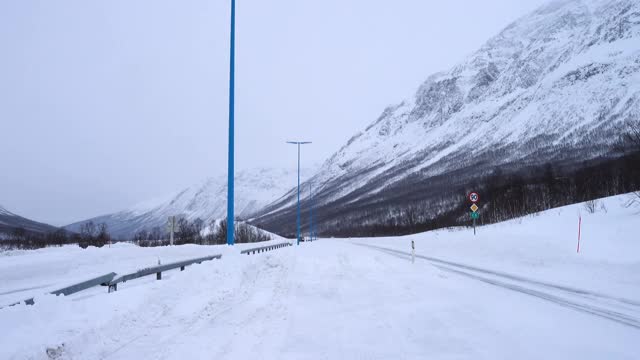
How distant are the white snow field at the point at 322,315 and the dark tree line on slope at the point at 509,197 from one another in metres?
18.9


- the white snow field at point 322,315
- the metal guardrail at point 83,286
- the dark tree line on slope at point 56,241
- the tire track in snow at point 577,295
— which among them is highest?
the metal guardrail at point 83,286

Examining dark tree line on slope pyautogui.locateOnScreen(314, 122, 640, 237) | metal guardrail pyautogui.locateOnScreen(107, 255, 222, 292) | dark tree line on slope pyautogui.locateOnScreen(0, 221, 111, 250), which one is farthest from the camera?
dark tree line on slope pyautogui.locateOnScreen(0, 221, 111, 250)

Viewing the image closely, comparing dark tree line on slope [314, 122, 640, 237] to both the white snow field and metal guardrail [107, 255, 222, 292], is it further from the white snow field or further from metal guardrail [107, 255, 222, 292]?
metal guardrail [107, 255, 222, 292]

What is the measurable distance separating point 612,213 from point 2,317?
2733cm

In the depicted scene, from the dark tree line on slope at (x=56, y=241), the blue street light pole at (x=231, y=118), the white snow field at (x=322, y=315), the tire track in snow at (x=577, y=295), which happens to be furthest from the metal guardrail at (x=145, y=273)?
the dark tree line on slope at (x=56, y=241)

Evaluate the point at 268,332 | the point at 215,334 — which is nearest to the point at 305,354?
the point at 268,332

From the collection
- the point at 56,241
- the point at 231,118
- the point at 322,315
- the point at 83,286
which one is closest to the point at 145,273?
the point at 83,286

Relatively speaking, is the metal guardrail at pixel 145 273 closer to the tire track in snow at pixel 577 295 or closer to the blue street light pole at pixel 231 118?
the blue street light pole at pixel 231 118

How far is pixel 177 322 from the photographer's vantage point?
6.62m

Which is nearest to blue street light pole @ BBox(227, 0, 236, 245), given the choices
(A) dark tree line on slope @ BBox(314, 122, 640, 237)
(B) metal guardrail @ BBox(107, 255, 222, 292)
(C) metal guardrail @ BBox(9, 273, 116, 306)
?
(B) metal guardrail @ BBox(107, 255, 222, 292)

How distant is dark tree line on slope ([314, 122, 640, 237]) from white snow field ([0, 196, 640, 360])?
18.9 meters

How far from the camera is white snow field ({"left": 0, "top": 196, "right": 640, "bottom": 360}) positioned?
516 centimetres

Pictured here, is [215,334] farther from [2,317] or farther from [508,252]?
[508,252]

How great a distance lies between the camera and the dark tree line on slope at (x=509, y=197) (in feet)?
159
